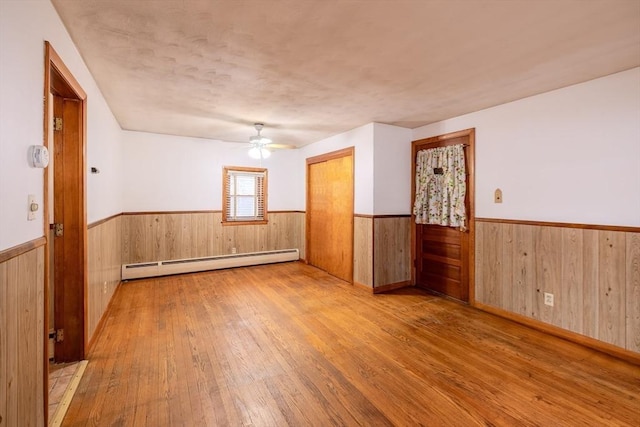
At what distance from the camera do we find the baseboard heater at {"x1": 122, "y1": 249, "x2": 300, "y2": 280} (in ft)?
15.4

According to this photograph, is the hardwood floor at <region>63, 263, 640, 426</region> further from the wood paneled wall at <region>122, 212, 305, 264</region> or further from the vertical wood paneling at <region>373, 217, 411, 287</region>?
the wood paneled wall at <region>122, 212, 305, 264</region>

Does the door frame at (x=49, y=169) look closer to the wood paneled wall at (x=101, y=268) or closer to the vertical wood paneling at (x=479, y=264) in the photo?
the wood paneled wall at (x=101, y=268)

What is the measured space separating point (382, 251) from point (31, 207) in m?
3.75

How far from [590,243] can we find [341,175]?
3.24 meters

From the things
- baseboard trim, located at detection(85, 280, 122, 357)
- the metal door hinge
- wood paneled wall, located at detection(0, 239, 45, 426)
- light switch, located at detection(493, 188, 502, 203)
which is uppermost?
light switch, located at detection(493, 188, 502, 203)

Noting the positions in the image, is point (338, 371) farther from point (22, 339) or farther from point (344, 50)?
point (344, 50)

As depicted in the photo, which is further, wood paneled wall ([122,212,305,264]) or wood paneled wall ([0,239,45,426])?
wood paneled wall ([122,212,305,264])

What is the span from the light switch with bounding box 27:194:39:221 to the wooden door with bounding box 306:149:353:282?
12.3ft

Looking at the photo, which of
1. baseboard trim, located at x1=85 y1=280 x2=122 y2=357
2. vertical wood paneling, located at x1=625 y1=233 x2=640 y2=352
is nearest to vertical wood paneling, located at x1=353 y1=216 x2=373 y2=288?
vertical wood paneling, located at x1=625 y1=233 x2=640 y2=352

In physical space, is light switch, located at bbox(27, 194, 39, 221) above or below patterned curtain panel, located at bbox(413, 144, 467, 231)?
below

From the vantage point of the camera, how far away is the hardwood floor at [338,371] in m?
1.82

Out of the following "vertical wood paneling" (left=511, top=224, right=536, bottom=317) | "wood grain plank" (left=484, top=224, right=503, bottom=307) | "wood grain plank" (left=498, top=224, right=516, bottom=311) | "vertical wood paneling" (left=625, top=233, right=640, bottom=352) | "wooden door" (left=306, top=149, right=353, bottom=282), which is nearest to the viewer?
"vertical wood paneling" (left=625, top=233, right=640, bottom=352)

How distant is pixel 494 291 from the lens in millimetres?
3449

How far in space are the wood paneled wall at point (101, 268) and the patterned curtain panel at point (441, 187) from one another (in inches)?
156
